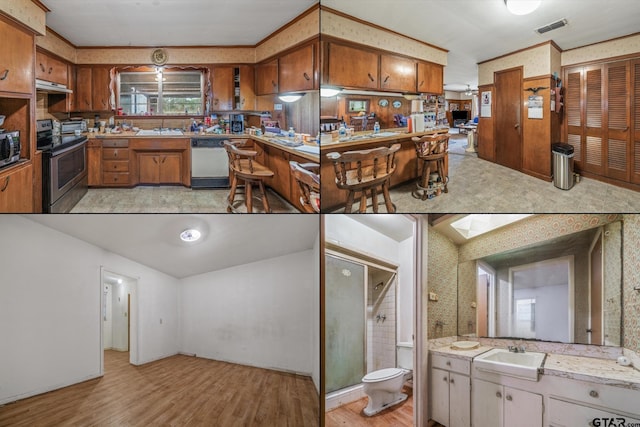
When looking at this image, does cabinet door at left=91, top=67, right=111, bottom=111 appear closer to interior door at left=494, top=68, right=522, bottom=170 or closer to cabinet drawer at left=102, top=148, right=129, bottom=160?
cabinet drawer at left=102, top=148, right=129, bottom=160

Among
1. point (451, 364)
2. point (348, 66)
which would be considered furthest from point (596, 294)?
point (348, 66)

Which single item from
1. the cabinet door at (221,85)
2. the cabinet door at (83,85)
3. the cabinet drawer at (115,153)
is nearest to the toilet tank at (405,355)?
the cabinet door at (221,85)

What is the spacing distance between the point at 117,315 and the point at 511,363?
1.83m

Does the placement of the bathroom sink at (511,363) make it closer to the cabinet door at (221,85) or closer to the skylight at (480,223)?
the skylight at (480,223)

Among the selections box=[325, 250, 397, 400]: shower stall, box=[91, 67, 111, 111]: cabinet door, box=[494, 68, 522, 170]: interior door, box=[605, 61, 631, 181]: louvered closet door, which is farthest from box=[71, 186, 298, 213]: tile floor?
box=[605, 61, 631, 181]: louvered closet door

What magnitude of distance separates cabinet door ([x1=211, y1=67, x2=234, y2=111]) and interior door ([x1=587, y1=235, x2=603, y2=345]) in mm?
1728

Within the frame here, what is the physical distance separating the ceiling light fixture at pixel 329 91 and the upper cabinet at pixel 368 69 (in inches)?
0.7

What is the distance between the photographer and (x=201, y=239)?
1986 millimetres

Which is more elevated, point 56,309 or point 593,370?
point 56,309

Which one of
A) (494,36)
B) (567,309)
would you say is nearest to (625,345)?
(567,309)

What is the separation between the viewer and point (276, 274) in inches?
76.7

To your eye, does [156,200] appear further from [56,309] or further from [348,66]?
[348,66]

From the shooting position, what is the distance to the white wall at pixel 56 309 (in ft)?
6.06

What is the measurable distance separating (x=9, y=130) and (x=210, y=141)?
0.77 metres
